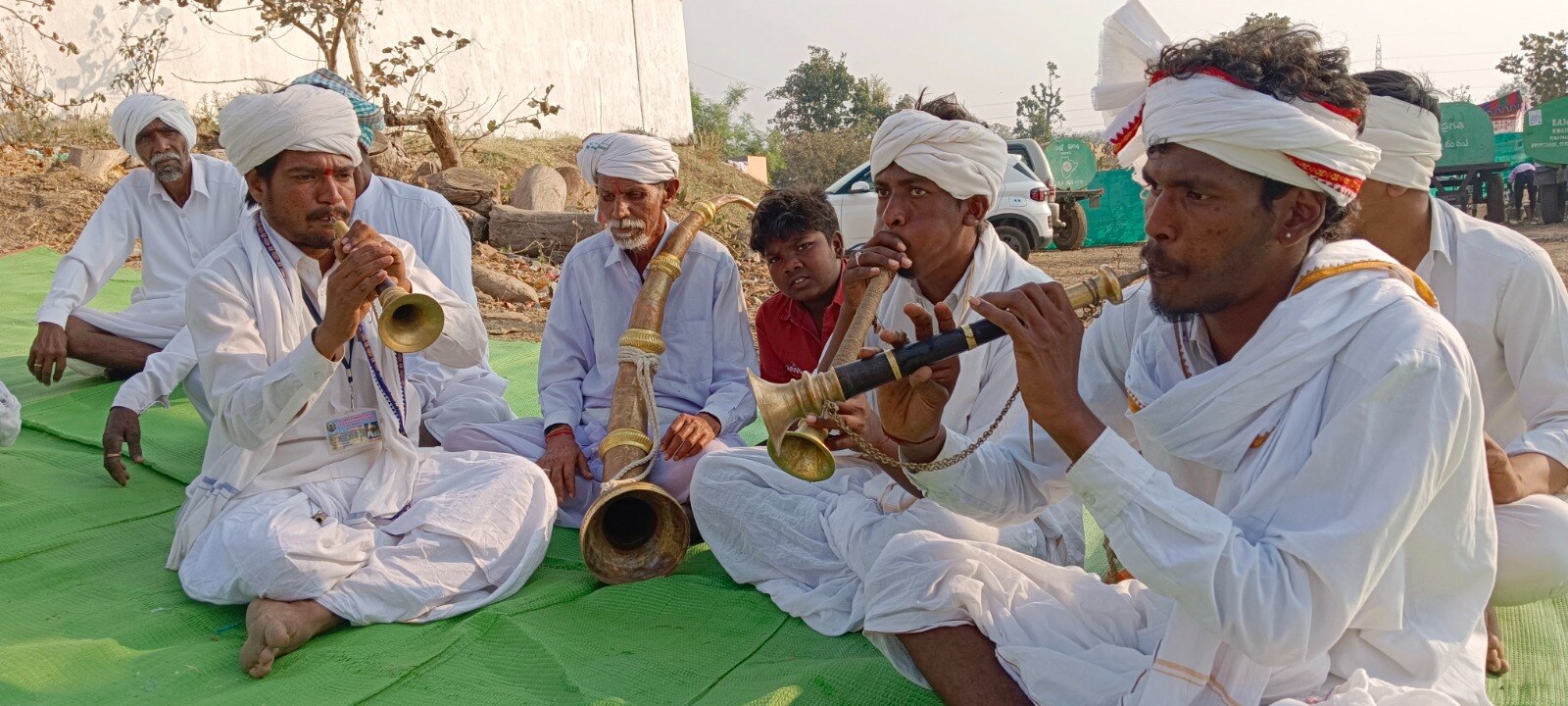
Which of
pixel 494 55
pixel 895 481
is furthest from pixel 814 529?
pixel 494 55

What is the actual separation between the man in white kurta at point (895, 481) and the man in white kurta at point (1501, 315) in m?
0.88

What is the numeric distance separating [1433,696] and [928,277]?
1712mm

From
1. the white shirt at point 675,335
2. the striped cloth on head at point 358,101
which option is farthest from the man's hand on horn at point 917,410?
the striped cloth on head at point 358,101

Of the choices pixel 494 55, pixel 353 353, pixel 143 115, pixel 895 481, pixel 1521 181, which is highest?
pixel 494 55

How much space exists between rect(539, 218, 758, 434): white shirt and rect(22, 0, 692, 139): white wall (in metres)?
9.92

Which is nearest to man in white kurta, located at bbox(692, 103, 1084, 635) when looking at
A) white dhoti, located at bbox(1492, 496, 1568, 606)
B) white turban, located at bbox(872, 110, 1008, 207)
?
white turban, located at bbox(872, 110, 1008, 207)

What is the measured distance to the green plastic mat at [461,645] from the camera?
282cm

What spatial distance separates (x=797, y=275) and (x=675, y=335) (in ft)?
1.63

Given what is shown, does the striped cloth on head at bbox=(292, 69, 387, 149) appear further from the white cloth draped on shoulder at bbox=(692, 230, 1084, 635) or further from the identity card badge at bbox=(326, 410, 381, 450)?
the white cloth draped on shoulder at bbox=(692, 230, 1084, 635)

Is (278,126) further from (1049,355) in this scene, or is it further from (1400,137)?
(1400,137)

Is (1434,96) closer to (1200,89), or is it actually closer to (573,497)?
(1200,89)

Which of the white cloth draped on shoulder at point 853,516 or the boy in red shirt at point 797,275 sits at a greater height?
the boy in red shirt at point 797,275

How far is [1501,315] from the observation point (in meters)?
2.86

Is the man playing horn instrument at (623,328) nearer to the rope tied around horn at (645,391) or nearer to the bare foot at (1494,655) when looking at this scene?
the rope tied around horn at (645,391)
